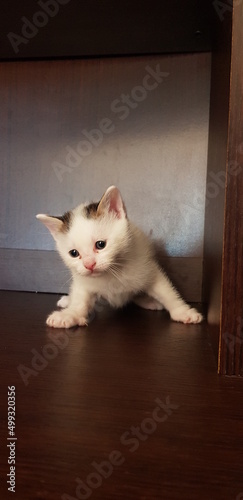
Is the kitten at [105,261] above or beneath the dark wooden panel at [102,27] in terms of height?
beneath

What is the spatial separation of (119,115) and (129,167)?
0.64 feet

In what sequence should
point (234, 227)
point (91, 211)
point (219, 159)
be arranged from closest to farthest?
point (234, 227), point (219, 159), point (91, 211)

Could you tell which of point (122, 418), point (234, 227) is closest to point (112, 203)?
point (234, 227)

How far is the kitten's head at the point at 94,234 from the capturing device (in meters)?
1.11

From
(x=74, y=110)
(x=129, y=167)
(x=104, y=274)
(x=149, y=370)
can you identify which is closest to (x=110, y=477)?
(x=149, y=370)

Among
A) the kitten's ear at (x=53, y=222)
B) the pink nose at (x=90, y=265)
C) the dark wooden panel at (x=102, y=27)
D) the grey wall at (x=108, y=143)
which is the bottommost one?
the pink nose at (x=90, y=265)

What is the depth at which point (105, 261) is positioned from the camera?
3.62 ft

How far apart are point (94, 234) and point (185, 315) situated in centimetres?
35

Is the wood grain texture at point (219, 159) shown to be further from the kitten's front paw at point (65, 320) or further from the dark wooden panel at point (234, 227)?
the kitten's front paw at point (65, 320)

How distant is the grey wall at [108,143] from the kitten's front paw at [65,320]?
1.54 feet

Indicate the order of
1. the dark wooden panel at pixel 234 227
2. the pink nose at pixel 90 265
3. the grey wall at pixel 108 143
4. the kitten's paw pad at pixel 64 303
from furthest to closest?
1. the grey wall at pixel 108 143
2. the kitten's paw pad at pixel 64 303
3. the pink nose at pixel 90 265
4. the dark wooden panel at pixel 234 227

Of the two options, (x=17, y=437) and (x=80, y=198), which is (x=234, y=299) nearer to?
(x=17, y=437)

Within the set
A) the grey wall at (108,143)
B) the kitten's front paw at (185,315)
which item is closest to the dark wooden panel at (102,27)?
the grey wall at (108,143)

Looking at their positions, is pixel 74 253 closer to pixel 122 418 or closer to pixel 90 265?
pixel 90 265
